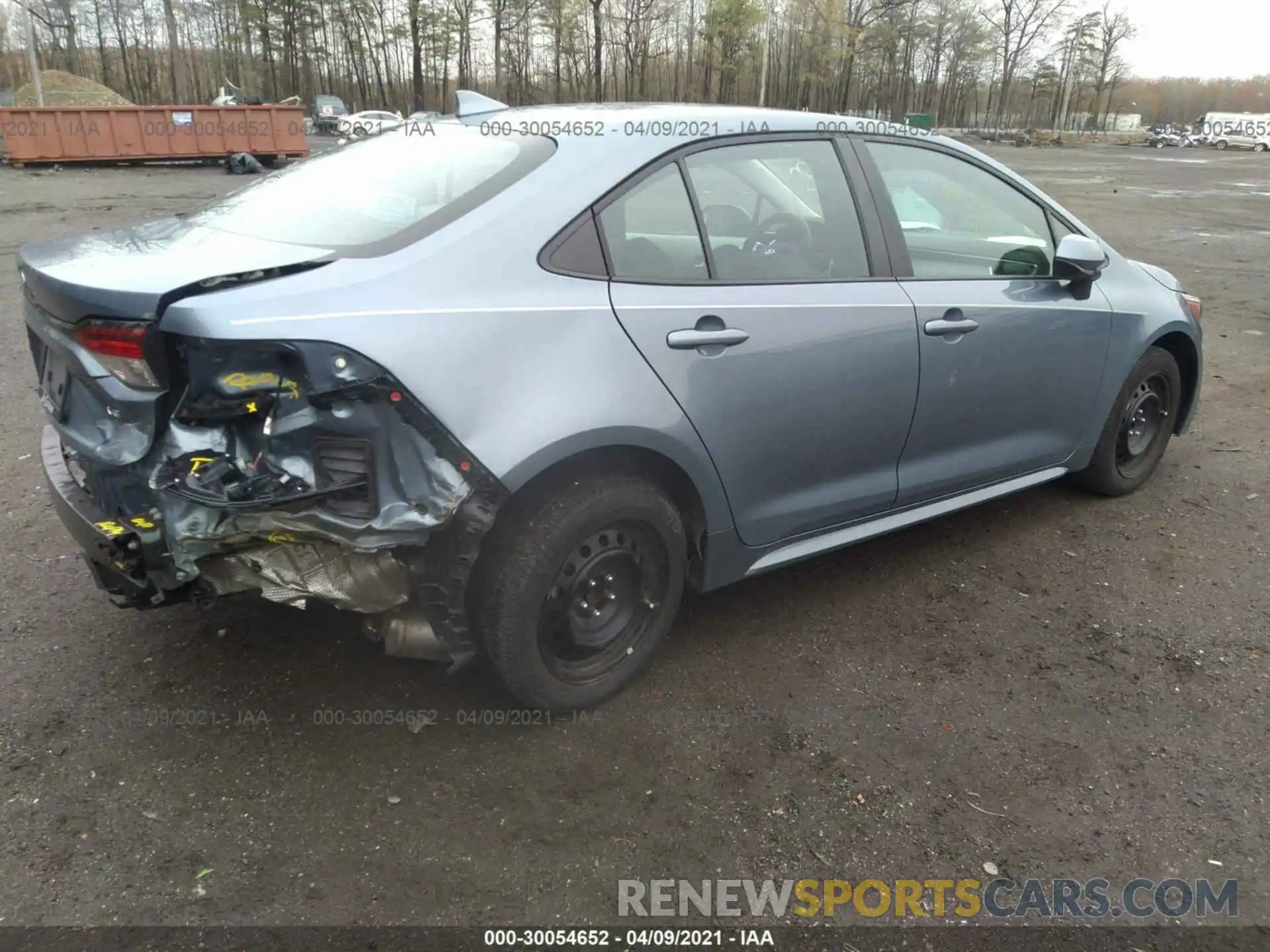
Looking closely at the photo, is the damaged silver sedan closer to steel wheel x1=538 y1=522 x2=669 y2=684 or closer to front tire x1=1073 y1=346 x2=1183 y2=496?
steel wheel x1=538 y1=522 x2=669 y2=684

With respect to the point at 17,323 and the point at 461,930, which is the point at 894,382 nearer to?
the point at 461,930

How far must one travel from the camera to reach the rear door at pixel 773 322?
8.70ft

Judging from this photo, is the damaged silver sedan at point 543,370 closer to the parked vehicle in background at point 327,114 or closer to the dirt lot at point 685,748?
the dirt lot at point 685,748

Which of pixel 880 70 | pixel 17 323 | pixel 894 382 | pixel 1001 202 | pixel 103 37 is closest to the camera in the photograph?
pixel 894 382

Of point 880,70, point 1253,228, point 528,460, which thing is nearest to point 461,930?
point 528,460

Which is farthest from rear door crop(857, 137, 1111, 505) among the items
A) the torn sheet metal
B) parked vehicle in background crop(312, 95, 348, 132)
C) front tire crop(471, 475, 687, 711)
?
parked vehicle in background crop(312, 95, 348, 132)

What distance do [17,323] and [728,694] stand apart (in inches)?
276

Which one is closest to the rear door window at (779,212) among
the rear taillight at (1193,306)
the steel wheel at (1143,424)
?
the steel wheel at (1143,424)

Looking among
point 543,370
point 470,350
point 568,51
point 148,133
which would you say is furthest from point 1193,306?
point 568,51

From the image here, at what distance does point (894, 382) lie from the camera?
124 inches

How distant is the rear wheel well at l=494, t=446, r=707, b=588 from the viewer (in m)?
2.47

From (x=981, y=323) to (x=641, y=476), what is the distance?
1549 mm

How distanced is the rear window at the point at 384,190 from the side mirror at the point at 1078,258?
2.12 m

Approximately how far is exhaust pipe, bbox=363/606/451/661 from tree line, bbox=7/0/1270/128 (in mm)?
52611
